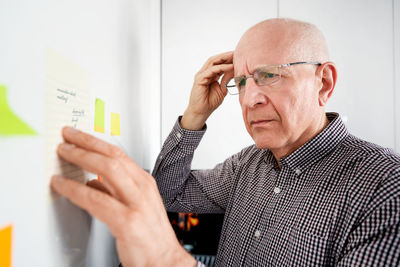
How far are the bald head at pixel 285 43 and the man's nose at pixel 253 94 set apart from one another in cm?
8

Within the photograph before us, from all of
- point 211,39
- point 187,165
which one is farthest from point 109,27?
point 211,39

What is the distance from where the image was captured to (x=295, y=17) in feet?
4.52

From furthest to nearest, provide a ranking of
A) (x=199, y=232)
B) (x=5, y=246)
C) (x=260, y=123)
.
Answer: (x=199, y=232) → (x=260, y=123) → (x=5, y=246)

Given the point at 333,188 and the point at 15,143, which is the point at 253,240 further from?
the point at 15,143

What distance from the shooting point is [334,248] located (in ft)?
1.89

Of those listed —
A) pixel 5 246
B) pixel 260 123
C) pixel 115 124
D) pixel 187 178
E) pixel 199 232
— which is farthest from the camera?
pixel 199 232

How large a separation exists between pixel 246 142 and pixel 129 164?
3.45 ft

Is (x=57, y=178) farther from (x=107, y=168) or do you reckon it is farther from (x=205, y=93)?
(x=205, y=93)

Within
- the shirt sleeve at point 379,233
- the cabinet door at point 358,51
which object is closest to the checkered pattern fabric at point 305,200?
the shirt sleeve at point 379,233

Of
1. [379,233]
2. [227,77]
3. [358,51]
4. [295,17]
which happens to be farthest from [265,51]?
[358,51]

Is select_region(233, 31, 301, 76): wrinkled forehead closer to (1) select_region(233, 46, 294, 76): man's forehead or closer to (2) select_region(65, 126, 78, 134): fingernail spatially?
(1) select_region(233, 46, 294, 76): man's forehead

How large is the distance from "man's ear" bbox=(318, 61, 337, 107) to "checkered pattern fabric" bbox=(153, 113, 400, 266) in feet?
0.27

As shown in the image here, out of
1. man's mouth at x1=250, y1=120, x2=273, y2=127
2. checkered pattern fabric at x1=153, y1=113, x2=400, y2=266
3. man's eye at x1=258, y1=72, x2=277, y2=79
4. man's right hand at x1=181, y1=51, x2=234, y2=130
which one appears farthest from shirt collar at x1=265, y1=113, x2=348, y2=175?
man's right hand at x1=181, y1=51, x2=234, y2=130

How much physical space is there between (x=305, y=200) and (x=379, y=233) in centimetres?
19
